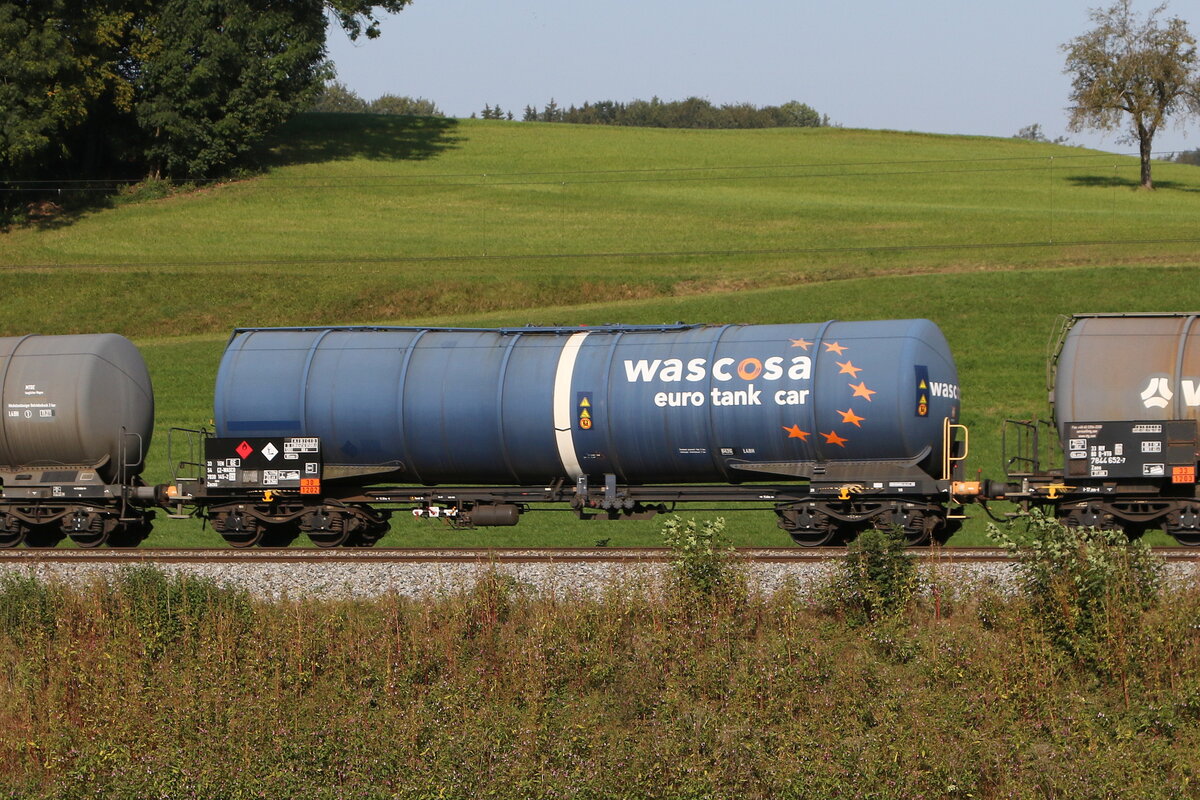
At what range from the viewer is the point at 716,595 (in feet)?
47.8

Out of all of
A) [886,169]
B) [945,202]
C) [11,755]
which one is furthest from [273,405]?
[886,169]

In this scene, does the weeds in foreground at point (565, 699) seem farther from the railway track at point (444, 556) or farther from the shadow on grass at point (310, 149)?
the shadow on grass at point (310, 149)

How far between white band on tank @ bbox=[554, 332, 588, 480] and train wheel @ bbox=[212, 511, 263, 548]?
219 inches

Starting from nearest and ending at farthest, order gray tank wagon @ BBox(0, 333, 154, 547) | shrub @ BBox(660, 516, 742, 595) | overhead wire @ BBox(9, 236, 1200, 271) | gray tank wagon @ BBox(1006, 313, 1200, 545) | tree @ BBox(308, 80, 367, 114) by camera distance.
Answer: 1. shrub @ BBox(660, 516, 742, 595)
2. gray tank wagon @ BBox(1006, 313, 1200, 545)
3. gray tank wagon @ BBox(0, 333, 154, 547)
4. overhead wire @ BBox(9, 236, 1200, 271)
5. tree @ BBox(308, 80, 367, 114)

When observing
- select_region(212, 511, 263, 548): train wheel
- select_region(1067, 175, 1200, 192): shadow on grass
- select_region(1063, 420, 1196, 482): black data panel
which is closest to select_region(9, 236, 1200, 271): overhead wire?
select_region(1067, 175, 1200, 192): shadow on grass

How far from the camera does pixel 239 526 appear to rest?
2048 centimetres

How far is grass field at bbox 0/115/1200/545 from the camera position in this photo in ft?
125

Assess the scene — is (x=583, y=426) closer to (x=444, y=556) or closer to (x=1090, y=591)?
(x=444, y=556)

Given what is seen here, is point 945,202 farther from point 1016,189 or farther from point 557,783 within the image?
point 557,783

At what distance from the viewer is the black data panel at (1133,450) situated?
17234 millimetres

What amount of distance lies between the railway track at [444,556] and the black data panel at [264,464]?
1089mm

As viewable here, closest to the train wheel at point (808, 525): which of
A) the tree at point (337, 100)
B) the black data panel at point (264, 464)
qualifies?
the black data panel at point (264, 464)

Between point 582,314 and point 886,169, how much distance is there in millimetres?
38521

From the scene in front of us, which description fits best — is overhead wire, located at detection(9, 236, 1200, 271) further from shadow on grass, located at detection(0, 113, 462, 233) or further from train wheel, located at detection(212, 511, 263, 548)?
train wheel, located at detection(212, 511, 263, 548)
